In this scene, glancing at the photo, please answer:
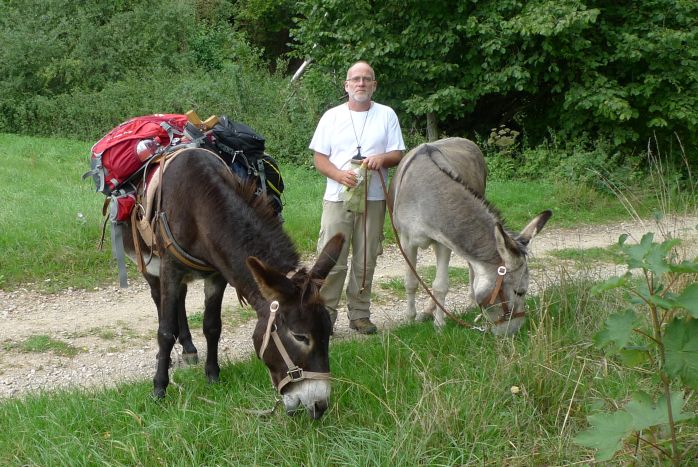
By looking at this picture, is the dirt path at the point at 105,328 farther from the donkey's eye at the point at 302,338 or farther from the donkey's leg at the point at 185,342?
the donkey's eye at the point at 302,338

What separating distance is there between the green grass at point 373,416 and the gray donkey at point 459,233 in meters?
0.44

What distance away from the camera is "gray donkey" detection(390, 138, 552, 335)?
435 cm

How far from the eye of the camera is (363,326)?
523 cm

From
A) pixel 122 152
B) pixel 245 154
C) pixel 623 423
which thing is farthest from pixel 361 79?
pixel 623 423

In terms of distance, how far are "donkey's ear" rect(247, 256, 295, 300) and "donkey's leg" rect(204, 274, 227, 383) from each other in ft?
3.36

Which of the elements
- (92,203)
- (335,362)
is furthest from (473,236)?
(92,203)

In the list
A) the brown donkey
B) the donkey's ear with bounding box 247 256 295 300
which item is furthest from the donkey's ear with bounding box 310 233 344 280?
the donkey's ear with bounding box 247 256 295 300

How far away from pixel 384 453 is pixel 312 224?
5.14 meters

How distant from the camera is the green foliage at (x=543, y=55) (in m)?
10.6

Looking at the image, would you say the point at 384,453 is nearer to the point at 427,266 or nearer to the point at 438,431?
the point at 438,431

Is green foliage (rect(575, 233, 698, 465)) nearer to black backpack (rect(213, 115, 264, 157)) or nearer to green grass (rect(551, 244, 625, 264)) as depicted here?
black backpack (rect(213, 115, 264, 157))

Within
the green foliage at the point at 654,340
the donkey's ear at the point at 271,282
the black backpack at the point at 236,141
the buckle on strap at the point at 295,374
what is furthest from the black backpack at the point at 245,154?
the green foliage at the point at 654,340

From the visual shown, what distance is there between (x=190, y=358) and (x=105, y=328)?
3.80 feet

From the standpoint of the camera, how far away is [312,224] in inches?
311
